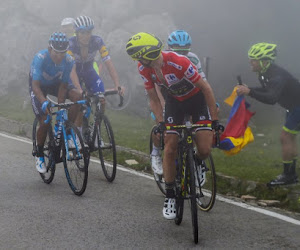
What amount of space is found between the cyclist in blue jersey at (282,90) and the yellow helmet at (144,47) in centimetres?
196

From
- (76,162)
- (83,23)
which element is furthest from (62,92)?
(83,23)

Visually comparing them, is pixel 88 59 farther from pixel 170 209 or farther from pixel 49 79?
pixel 170 209

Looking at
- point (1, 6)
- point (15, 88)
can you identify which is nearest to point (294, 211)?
point (15, 88)

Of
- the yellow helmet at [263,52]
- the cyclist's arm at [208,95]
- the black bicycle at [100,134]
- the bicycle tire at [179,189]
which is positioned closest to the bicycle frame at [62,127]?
the black bicycle at [100,134]

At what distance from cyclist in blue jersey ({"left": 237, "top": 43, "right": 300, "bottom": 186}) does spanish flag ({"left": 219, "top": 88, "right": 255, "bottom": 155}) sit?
0.30 metres

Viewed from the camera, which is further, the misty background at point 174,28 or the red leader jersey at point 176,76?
the misty background at point 174,28

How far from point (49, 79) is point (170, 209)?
2.91 metres

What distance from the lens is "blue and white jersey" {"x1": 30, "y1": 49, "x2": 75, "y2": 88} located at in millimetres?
7355

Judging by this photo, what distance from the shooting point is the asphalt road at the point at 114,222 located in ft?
17.5

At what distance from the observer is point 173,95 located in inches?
239

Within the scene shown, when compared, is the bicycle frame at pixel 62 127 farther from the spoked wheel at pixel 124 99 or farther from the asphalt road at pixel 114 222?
the spoked wheel at pixel 124 99

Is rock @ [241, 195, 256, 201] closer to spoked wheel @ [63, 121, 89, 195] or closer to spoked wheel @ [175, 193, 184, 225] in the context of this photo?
spoked wheel @ [175, 193, 184, 225]

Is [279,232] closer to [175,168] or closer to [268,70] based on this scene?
[175,168]

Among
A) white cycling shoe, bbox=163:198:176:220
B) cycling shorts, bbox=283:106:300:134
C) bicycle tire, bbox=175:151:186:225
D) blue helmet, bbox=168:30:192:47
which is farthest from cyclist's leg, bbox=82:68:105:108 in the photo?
white cycling shoe, bbox=163:198:176:220
